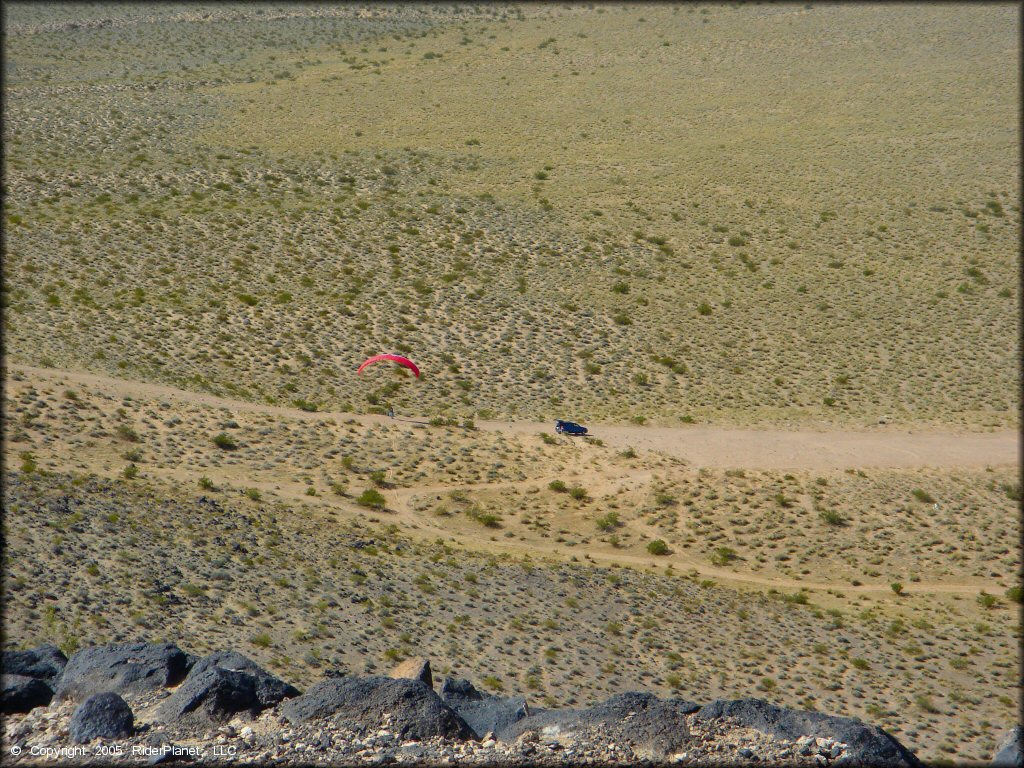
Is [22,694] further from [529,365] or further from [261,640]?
[529,365]

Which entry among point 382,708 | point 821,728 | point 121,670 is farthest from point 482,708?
point 121,670

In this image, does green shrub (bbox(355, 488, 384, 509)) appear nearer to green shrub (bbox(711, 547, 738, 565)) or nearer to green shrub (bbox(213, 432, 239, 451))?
green shrub (bbox(213, 432, 239, 451))

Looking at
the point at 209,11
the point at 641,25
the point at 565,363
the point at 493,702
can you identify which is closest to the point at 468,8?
the point at 641,25

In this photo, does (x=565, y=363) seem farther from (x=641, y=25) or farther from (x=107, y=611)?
(x=641, y=25)

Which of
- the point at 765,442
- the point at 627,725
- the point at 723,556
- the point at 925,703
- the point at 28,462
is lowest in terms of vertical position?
the point at 925,703

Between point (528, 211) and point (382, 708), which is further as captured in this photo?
point (528, 211)

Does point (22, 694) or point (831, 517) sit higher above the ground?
point (831, 517)

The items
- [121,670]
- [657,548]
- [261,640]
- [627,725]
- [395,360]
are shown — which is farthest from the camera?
[395,360]
